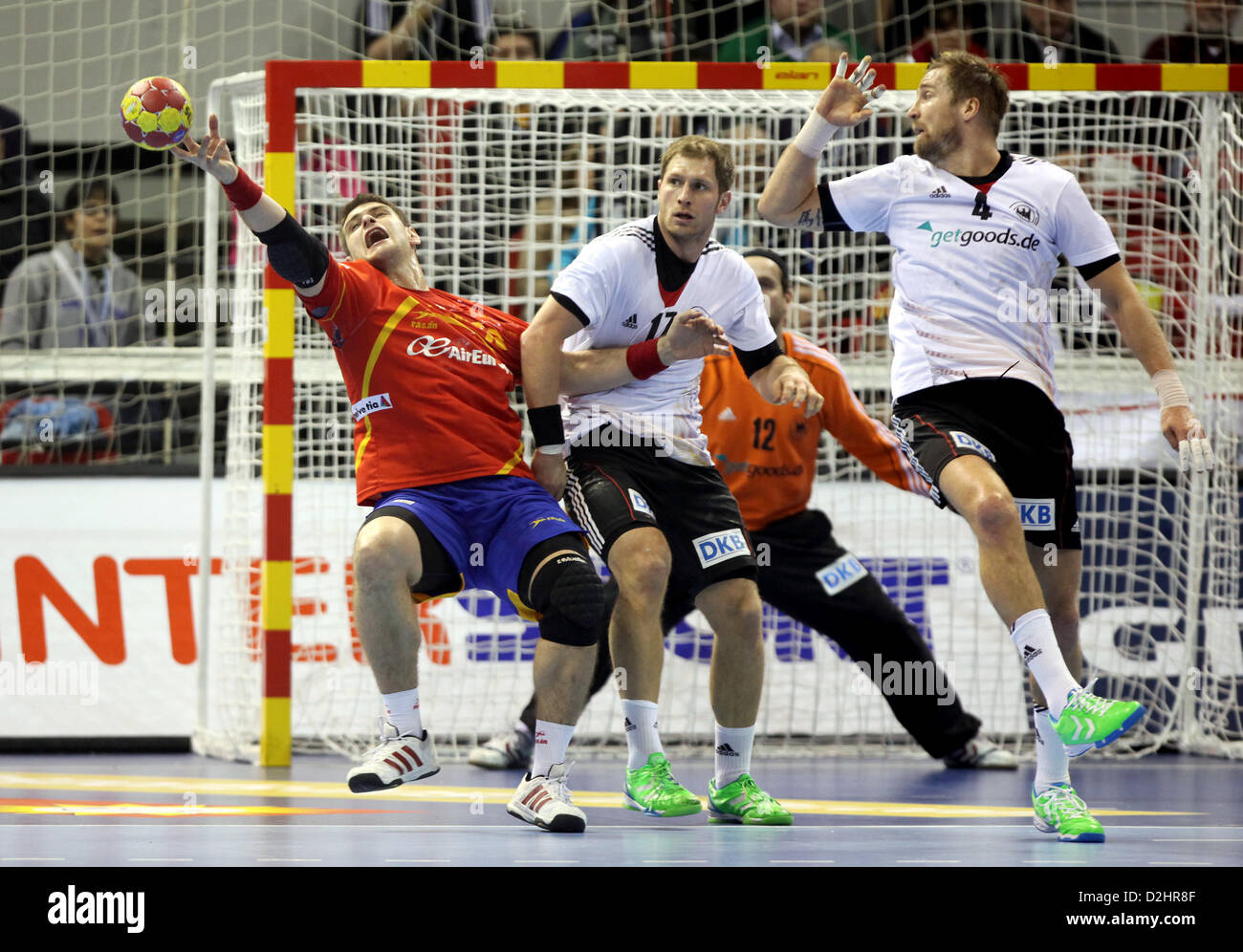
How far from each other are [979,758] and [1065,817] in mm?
2389

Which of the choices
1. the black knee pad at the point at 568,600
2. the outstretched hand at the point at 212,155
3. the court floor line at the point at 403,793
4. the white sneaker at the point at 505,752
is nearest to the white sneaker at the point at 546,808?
the black knee pad at the point at 568,600

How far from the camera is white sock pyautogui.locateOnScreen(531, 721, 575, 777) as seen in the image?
436cm

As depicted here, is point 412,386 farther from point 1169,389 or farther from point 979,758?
point 979,758

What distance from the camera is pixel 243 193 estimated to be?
4344mm

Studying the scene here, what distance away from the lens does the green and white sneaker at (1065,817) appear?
420cm

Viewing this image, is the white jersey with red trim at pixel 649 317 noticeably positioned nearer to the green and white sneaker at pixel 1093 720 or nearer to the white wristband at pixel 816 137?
the white wristband at pixel 816 137

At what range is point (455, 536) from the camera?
14.9 ft

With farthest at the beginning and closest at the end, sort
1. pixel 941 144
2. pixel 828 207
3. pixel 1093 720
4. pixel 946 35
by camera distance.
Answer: pixel 946 35 → pixel 828 207 → pixel 941 144 → pixel 1093 720

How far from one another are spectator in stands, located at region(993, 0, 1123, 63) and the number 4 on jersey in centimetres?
476

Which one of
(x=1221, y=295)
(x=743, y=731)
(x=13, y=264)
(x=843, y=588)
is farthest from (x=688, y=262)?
(x=13, y=264)

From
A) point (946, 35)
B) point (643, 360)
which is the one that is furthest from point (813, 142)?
point (946, 35)

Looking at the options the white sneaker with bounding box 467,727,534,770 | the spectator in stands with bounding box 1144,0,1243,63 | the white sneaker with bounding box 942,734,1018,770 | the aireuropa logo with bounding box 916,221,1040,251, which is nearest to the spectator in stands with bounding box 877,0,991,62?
the spectator in stands with bounding box 1144,0,1243,63
